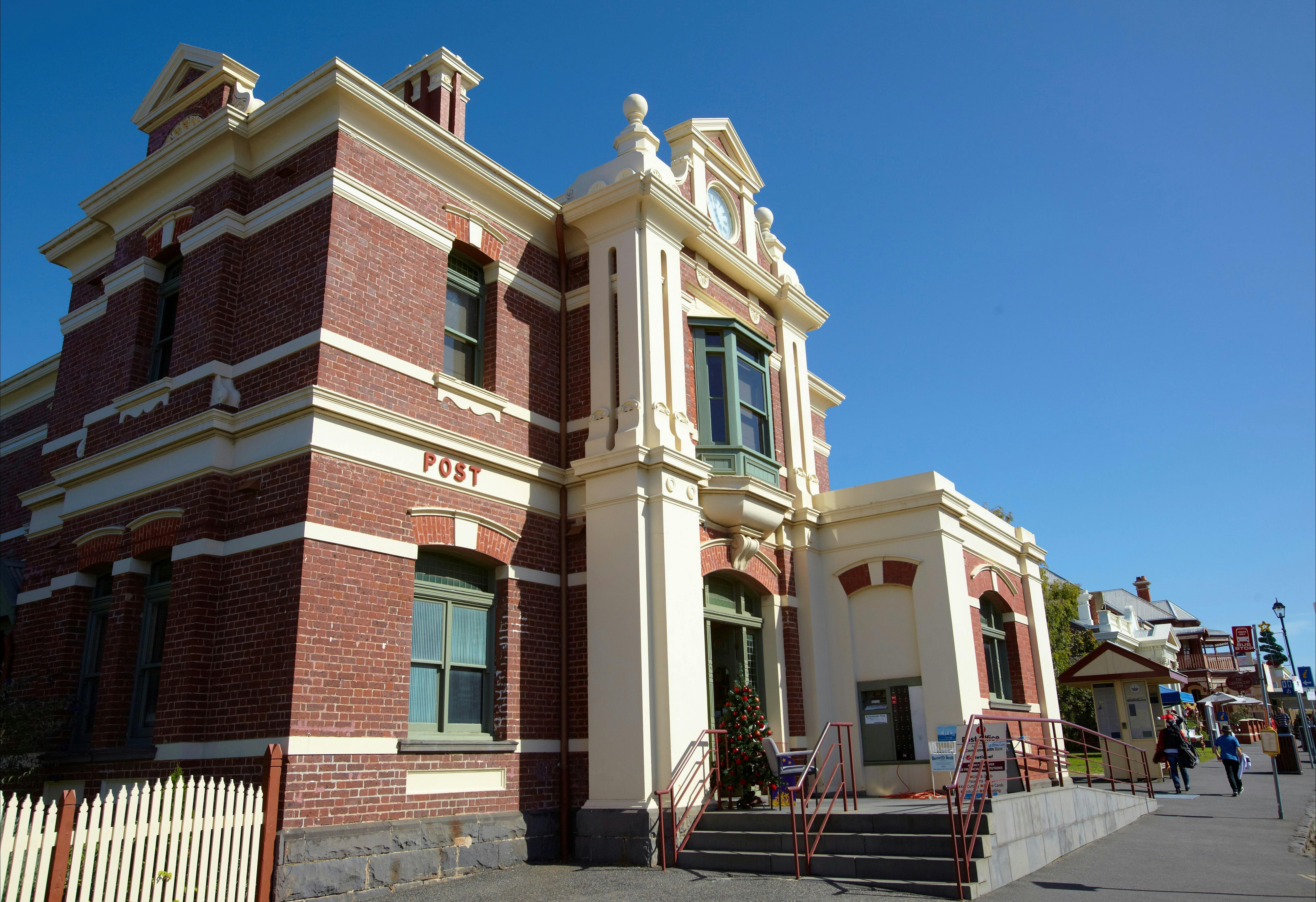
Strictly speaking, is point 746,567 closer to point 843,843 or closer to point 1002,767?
point 1002,767

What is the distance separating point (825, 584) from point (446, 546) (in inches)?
291

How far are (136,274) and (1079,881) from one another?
14654 millimetres

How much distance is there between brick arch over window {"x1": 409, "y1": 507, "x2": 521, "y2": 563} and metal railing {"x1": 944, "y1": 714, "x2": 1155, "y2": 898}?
608 cm

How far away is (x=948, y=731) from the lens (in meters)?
13.9

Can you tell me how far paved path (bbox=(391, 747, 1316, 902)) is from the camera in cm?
909

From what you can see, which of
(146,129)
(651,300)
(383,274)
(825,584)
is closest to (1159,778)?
(825,584)

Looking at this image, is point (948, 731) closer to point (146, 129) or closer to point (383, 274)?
point (383, 274)

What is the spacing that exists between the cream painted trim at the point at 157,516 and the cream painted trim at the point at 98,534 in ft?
1.25

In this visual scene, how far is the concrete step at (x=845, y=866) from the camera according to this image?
9297 mm

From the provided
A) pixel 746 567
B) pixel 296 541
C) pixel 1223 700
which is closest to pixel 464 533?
pixel 296 541

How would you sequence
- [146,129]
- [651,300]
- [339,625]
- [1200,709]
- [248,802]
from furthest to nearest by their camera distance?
1. [1200,709]
2. [146,129]
3. [651,300]
4. [339,625]
5. [248,802]

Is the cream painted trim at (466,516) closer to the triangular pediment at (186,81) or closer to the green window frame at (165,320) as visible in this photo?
the green window frame at (165,320)

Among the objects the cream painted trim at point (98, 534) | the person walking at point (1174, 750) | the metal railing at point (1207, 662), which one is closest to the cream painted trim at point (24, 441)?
the cream painted trim at point (98, 534)

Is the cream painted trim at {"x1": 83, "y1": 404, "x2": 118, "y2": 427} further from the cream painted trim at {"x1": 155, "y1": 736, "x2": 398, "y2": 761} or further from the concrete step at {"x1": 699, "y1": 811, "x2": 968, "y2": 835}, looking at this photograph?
the concrete step at {"x1": 699, "y1": 811, "x2": 968, "y2": 835}
